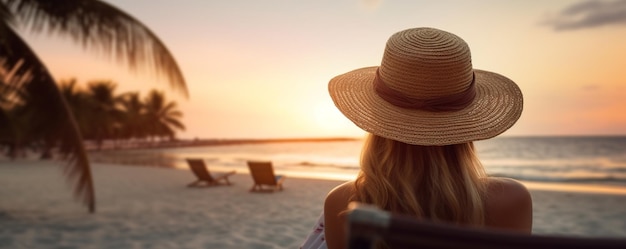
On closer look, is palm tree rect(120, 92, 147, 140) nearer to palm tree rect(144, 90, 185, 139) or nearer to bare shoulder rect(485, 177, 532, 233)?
palm tree rect(144, 90, 185, 139)

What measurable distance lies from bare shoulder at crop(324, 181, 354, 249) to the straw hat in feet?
0.70

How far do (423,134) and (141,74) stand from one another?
6368mm

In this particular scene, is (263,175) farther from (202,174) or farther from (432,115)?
(432,115)

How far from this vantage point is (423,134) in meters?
1.33

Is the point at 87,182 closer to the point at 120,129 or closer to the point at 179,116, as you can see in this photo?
the point at 120,129

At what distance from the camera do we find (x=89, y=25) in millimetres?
7059

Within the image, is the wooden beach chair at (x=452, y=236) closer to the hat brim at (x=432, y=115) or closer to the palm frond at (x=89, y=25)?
the hat brim at (x=432, y=115)

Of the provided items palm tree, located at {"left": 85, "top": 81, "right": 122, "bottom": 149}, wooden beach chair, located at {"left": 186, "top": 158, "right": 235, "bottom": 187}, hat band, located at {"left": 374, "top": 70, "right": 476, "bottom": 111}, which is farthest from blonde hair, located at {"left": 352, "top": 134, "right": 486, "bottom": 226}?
palm tree, located at {"left": 85, "top": 81, "right": 122, "bottom": 149}

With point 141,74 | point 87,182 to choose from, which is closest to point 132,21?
point 141,74

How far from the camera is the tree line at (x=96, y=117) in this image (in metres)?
7.19

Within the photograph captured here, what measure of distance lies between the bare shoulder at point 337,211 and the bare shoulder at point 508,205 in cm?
40

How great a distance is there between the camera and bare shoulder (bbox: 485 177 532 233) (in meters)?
1.36

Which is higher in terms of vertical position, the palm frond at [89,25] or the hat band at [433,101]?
the palm frond at [89,25]

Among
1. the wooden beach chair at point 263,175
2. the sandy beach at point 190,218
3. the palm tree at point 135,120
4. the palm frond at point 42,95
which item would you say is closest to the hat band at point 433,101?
the sandy beach at point 190,218
